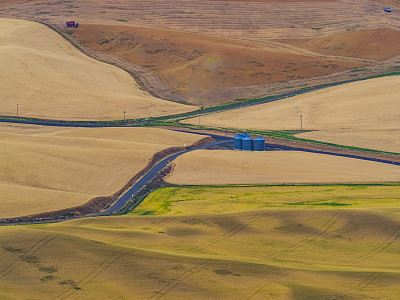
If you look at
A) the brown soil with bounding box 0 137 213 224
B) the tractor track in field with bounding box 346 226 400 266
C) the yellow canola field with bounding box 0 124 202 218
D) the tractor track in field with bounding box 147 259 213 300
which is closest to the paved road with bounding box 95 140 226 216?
the brown soil with bounding box 0 137 213 224

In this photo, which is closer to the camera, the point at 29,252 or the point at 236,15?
the point at 29,252

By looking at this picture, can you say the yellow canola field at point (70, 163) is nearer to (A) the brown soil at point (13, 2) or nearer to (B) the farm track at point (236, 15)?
(B) the farm track at point (236, 15)

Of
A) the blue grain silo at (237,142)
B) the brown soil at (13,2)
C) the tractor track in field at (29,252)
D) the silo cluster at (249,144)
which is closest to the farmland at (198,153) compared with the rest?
the tractor track in field at (29,252)

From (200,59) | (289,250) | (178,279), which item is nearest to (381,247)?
(289,250)

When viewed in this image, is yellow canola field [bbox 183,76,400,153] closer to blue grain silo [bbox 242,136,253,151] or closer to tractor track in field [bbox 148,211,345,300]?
blue grain silo [bbox 242,136,253,151]

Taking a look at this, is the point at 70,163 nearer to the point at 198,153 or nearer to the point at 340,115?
the point at 198,153

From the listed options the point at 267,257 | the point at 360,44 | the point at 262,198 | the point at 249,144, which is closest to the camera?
the point at 267,257
